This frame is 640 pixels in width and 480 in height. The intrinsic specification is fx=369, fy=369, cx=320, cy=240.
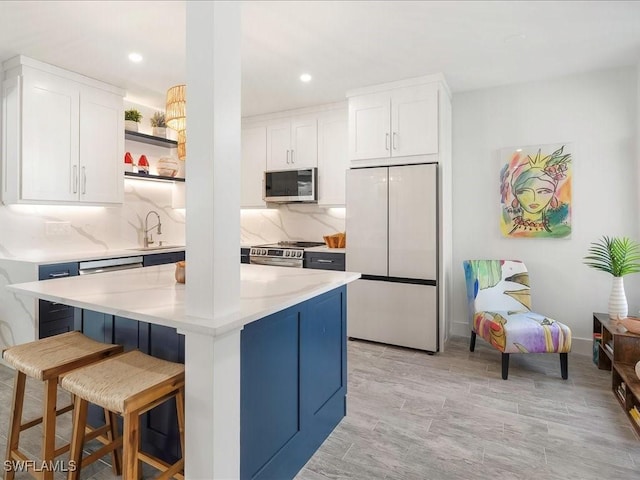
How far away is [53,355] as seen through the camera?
1639mm

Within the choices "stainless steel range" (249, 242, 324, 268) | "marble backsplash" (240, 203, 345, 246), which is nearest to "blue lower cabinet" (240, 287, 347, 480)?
"stainless steel range" (249, 242, 324, 268)

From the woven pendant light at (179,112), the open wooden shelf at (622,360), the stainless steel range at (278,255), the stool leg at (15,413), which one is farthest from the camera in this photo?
the stainless steel range at (278,255)

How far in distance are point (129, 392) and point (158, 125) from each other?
3916mm

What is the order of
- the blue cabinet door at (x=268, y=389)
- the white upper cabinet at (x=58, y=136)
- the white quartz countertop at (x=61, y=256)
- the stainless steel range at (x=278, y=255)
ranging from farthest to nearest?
the stainless steel range at (x=278, y=255) < the white upper cabinet at (x=58, y=136) < the white quartz countertop at (x=61, y=256) < the blue cabinet door at (x=268, y=389)

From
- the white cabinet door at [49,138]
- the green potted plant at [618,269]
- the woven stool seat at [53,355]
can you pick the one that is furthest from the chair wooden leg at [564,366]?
the white cabinet door at [49,138]

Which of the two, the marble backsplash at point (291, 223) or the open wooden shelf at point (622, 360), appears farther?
the marble backsplash at point (291, 223)

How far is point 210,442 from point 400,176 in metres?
2.84

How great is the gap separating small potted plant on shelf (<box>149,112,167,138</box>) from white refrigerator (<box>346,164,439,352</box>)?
2.39 metres

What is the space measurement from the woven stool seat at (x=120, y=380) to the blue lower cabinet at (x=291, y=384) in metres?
0.32

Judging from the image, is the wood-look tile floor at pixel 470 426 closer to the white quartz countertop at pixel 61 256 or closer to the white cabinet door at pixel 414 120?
the white quartz countertop at pixel 61 256

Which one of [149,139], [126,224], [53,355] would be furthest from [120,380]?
[149,139]

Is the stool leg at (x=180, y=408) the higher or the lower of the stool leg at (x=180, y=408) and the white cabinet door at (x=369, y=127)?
the lower

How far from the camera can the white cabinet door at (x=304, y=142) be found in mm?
4414

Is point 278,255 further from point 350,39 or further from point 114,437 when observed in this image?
point 114,437
